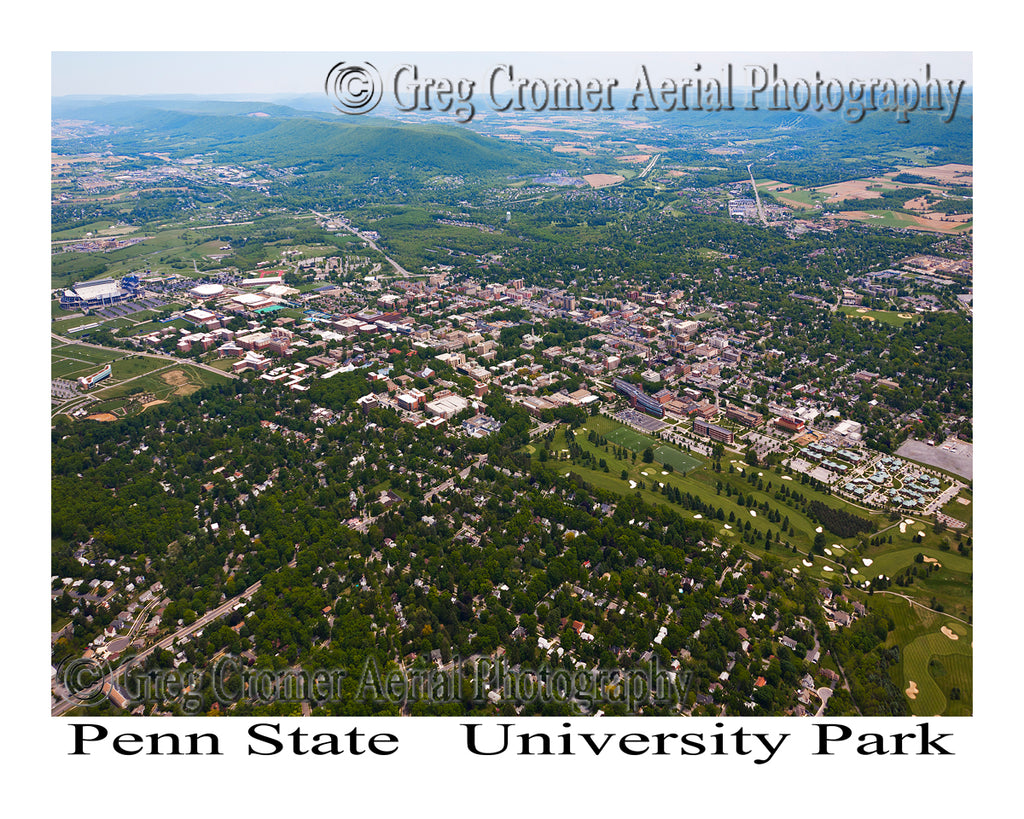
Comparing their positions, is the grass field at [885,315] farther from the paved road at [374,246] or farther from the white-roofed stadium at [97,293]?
the white-roofed stadium at [97,293]

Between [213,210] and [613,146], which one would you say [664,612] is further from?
[613,146]

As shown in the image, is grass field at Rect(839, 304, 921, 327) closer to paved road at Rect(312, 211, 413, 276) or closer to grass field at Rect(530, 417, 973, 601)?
grass field at Rect(530, 417, 973, 601)

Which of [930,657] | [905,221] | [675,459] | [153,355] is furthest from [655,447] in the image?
[905,221]

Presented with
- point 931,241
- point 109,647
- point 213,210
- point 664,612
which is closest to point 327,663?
point 109,647

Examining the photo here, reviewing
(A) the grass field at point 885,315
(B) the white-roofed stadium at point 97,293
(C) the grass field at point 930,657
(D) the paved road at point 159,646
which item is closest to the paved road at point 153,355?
(B) the white-roofed stadium at point 97,293
